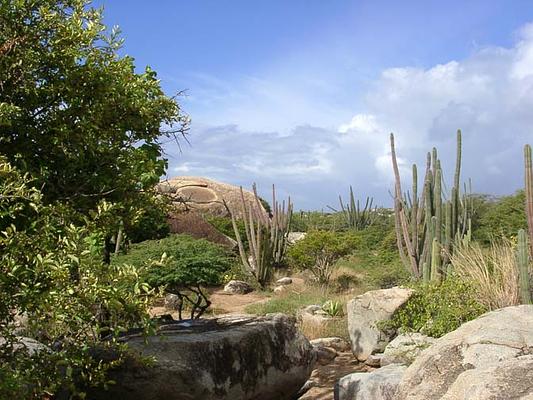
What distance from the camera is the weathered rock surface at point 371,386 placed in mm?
6215

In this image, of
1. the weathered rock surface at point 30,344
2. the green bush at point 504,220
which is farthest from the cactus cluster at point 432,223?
the weathered rock surface at point 30,344

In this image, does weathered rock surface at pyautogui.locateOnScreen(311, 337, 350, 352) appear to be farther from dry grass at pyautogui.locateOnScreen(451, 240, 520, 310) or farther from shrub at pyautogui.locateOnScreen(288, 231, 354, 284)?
shrub at pyautogui.locateOnScreen(288, 231, 354, 284)

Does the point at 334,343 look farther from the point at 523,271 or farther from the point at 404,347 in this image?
the point at 523,271

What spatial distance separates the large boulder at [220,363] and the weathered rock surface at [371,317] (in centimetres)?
246

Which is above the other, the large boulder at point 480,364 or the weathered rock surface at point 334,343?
the large boulder at point 480,364

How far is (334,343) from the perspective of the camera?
11.0 metres

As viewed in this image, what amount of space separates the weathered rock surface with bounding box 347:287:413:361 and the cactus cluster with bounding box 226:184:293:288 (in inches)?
328

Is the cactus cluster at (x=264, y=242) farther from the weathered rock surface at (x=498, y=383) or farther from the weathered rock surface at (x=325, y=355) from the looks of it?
the weathered rock surface at (x=498, y=383)

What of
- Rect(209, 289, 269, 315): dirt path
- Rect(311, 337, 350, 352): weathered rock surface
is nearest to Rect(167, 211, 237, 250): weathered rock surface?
Rect(209, 289, 269, 315): dirt path

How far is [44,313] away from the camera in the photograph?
3.75 metres

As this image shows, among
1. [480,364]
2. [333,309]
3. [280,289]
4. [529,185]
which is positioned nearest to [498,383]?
[480,364]

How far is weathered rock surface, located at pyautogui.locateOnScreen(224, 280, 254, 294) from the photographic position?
17.6 m

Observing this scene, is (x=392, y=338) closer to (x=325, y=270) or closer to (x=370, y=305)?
(x=370, y=305)

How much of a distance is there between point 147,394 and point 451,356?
9.76 ft
